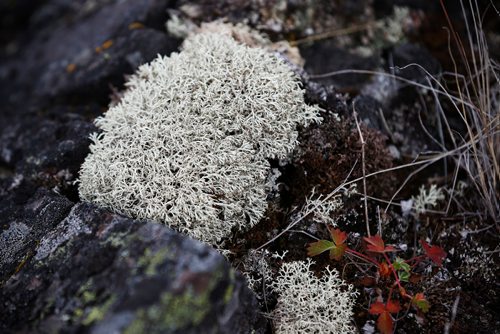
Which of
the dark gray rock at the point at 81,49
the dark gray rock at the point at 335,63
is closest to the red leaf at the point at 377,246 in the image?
the dark gray rock at the point at 335,63

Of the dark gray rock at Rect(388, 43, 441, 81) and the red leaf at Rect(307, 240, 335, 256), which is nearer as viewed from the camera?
the red leaf at Rect(307, 240, 335, 256)

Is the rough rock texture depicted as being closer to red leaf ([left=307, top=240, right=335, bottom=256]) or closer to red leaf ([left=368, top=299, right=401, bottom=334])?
red leaf ([left=307, top=240, right=335, bottom=256])

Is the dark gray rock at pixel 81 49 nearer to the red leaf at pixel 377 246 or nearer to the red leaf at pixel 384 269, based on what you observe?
the red leaf at pixel 377 246

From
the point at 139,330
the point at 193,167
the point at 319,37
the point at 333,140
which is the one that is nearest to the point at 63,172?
the point at 193,167

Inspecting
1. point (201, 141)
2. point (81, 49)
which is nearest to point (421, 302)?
point (201, 141)

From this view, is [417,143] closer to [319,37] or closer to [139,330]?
[319,37]

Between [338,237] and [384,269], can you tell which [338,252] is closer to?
[338,237]

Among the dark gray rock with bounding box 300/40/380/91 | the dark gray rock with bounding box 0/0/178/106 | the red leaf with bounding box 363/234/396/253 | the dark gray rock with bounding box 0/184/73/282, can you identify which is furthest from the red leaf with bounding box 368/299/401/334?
the dark gray rock with bounding box 0/0/178/106
